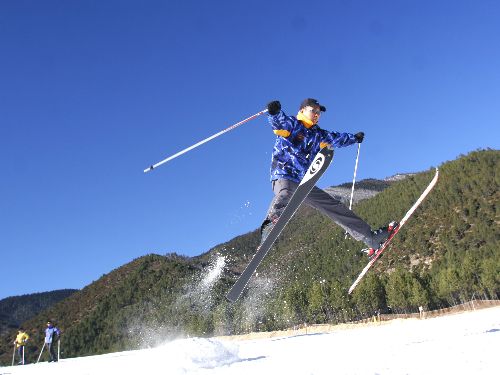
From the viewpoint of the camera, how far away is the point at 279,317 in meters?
83.9

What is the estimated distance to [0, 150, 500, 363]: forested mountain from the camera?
71625 mm

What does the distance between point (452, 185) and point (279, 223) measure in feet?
444

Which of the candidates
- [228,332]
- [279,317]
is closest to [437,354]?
[279,317]

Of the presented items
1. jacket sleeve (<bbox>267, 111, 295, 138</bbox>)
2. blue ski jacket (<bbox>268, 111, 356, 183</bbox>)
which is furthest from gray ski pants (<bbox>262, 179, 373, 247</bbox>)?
jacket sleeve (<bbox>267, 111, 295, 138</bbox>)

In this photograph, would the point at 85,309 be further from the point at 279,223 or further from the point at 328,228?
the point at 279,223

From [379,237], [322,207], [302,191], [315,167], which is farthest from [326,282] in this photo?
[315,167]

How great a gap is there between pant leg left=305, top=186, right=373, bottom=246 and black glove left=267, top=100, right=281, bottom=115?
1475 mm

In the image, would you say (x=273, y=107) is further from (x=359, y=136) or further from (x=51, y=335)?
(x=51, y=335)

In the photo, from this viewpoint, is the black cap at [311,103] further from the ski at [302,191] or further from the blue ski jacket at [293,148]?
the ski at [302,191]

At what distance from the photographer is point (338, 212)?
25.1 ft

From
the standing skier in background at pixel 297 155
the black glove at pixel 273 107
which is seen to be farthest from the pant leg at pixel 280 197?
the black glove at pixel 273 107

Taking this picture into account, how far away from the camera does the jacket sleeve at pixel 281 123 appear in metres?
6.91

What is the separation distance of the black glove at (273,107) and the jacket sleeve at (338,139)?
3.61ft

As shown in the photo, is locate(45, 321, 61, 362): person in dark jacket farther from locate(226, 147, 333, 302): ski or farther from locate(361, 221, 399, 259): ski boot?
locate(361, 221, 399, 259): ski boot
